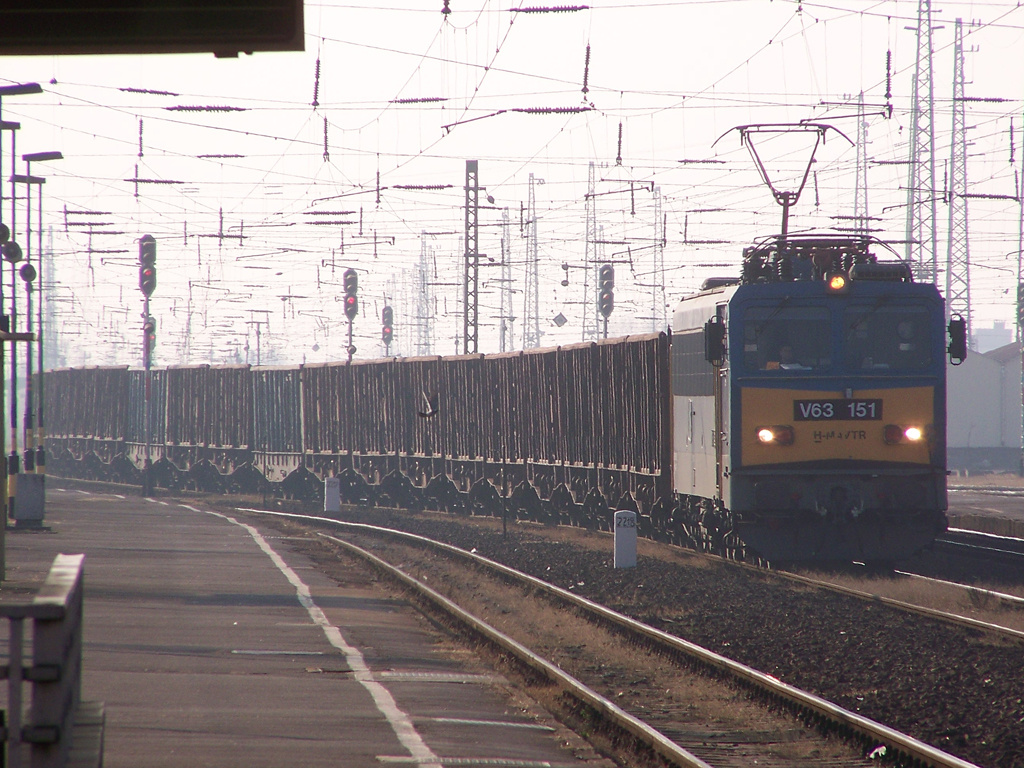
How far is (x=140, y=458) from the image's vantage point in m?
49.9

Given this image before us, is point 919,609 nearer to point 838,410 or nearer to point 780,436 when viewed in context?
point 780,436

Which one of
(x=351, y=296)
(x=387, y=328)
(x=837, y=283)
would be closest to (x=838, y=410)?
(x=837, y=283)

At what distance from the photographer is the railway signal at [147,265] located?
110 ft

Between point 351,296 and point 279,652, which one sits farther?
point 351,296

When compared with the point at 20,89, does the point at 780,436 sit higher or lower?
lower

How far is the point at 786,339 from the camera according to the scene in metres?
17.0

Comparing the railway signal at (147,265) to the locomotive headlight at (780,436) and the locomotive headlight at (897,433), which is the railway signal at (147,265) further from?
the locomotive headlight at (897,433)

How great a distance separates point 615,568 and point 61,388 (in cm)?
4485

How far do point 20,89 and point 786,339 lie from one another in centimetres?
Result: 1310

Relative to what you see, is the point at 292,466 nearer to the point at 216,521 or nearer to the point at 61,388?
the point at 216,521

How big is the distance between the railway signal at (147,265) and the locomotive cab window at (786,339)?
787 inches

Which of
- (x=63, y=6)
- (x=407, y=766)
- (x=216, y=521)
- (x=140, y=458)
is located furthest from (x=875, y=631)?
(x=140, y=458)

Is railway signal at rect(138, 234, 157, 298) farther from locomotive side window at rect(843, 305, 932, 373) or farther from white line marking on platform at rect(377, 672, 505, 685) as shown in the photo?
white line marking on platform at rect(377, 672, 505, 685)

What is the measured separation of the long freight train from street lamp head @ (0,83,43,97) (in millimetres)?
10569
